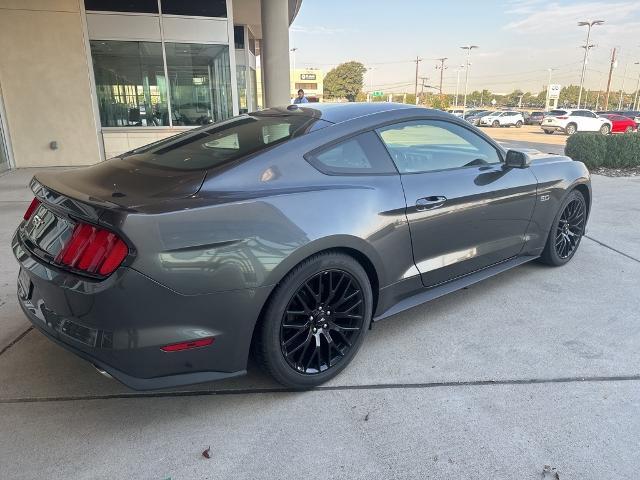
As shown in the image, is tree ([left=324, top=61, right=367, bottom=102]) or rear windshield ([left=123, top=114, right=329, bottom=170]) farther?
tree ([left=324, top=61, right=367, bottom=102])

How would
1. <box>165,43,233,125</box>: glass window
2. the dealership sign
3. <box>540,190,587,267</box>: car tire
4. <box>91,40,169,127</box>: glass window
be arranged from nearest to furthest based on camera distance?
<box>540,190,587,267</box>: car tire
<box>91,40,169,127</box>: glass window
<box>165,43,233,125</box>: glass window
the dealership sign

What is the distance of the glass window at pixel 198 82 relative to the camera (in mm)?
11547

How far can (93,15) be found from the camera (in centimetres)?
1066

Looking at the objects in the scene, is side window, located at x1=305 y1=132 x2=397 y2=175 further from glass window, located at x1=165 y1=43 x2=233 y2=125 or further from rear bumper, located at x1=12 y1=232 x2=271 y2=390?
glass window, located at x1=165 y1=43 x2=233 y2=125

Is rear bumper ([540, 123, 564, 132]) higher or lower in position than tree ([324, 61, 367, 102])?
lower

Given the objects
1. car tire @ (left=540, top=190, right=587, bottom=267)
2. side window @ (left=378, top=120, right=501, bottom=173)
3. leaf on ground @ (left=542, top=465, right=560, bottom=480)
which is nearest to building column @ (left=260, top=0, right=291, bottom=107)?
car tire @ (left=540, top=190, right=587, bottom=267)

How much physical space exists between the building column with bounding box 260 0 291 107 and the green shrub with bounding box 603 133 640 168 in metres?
7.72

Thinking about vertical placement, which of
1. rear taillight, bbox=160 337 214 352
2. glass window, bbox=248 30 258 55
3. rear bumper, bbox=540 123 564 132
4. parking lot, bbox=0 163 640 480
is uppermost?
glass window, bbox=248 30 258 55

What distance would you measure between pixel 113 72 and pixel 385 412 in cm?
1120

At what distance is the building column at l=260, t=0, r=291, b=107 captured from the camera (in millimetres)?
10695

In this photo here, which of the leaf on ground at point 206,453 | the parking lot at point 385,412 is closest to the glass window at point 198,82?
the parking lot at point 385,412

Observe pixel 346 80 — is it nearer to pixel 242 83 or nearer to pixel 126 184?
pixel 242 83

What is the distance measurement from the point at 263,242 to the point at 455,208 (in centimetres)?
151

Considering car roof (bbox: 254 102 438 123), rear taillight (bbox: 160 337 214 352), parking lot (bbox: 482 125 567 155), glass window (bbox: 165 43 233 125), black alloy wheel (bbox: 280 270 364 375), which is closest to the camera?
rear taillight (bbox: 160 337 214 352)
